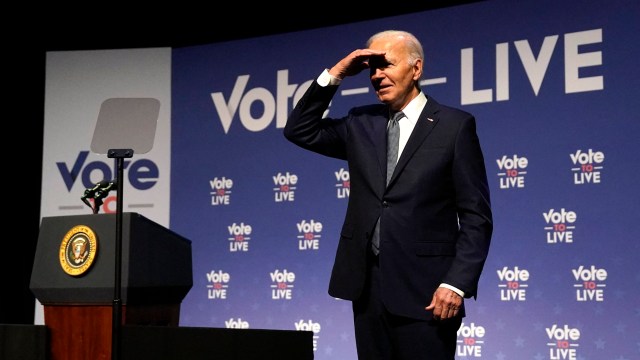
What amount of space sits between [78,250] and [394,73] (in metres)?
1.09

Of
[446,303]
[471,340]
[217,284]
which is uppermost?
[446,303]

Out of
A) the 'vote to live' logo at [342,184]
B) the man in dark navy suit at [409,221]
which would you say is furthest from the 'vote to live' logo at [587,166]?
the man in dark navy suit at [409,221]

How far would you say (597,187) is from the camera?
3.87 meters

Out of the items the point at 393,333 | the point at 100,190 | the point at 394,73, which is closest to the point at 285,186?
the point at 100,190

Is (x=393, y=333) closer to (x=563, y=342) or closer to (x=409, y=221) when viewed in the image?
(x=409, y=221)

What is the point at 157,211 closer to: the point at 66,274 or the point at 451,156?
the point at 66,274

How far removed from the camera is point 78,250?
2.49m

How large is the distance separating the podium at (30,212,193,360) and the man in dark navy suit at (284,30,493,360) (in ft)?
2.05

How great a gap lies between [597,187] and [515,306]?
699mm

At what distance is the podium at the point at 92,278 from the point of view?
2408 mm

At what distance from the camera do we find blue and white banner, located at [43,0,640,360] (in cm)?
385

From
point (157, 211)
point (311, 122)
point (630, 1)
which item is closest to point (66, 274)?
point (311, 122)

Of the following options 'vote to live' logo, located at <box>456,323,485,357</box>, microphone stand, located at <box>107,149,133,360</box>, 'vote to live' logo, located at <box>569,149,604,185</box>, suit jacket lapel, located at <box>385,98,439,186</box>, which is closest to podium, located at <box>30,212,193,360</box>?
microphone stand, located at <box>107,149,133,360</box>

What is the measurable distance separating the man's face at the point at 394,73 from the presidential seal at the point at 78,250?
97 centimetres
